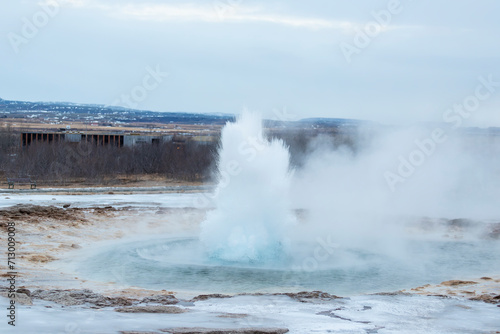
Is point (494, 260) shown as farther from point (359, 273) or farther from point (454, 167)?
point (454, 167)

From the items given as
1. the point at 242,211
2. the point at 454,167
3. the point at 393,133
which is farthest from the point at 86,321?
the point at 454,167

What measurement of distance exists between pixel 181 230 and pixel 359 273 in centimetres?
927

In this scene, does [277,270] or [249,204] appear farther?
[249,204]

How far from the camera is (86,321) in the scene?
1023 cm

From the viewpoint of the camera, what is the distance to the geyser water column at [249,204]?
18.6m

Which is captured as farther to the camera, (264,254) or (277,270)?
(264,254)

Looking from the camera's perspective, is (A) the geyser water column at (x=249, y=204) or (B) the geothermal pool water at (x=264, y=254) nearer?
(B) the geothermal pool water at (x=264, y=254)

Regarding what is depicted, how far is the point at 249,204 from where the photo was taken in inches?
772

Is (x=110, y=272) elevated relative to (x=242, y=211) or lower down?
lower down

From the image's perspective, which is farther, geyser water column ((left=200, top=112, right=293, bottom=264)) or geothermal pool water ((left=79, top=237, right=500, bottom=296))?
geyser water column ((left=200, top=112, right=293, bottom=264))

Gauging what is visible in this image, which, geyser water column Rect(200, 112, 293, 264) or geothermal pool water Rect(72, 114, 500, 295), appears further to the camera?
geyser water column Rect(200, 112, 293, 264)

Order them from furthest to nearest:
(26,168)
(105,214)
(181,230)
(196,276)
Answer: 1. (26,168)
2. (105,214)
3. (181,230)
4. (196,276)

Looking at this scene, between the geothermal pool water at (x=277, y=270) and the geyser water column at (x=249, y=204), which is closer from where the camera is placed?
the geothermal pool water at (x=277, y=270)

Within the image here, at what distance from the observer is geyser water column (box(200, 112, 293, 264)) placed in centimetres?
1862
